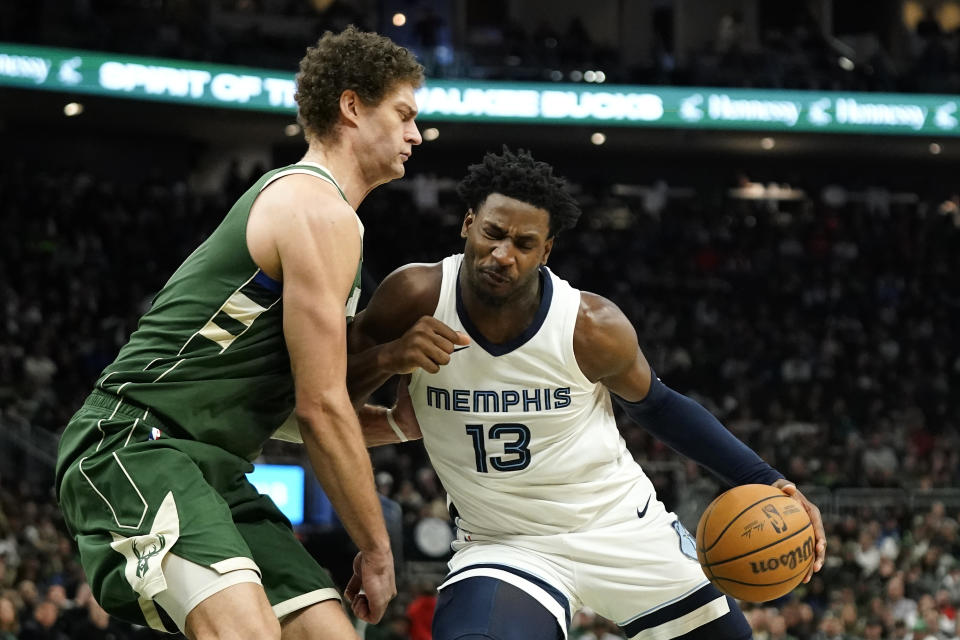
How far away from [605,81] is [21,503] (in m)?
11.5

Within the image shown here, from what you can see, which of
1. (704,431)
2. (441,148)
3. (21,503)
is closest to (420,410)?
(704,431)

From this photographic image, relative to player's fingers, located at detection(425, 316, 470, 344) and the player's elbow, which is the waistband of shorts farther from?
player's fingers, located at detection(425, 316, 470, 344)

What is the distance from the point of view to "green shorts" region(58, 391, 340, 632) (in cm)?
309

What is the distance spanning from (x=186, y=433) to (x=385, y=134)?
3.16 feet

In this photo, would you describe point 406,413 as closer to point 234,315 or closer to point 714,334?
point 234,315

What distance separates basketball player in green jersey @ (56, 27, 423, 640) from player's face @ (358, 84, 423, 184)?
0.28 feet

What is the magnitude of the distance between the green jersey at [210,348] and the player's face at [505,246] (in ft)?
2.12

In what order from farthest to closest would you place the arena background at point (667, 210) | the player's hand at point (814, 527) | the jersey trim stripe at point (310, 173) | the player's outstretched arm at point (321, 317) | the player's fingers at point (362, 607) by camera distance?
the arena background at point (667, 210)
the player's hand at point (814, 527)
the player's fingers at point (362, 607)
the jersey trim stripe at point (310, 173)
the player's outstretched arm at point (321, 317)

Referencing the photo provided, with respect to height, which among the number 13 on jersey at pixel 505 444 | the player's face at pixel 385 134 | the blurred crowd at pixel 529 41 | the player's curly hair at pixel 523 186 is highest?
the blurred crowd at pixel 529 41

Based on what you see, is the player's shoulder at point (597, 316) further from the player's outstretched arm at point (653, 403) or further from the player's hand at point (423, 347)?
the player's hand at point (423, 347)

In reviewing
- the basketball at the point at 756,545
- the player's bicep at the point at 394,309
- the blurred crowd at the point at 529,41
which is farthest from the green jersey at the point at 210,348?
the blurred crowd at the point at 529,41

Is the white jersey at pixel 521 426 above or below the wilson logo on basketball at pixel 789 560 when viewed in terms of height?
above

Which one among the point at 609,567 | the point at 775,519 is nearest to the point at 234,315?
the point at 609,567

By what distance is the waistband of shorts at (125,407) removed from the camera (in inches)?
127
